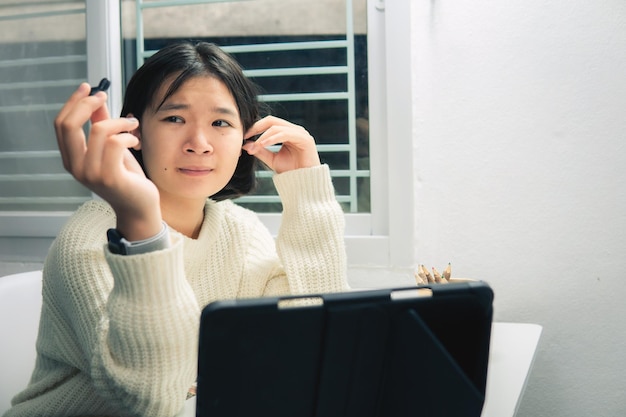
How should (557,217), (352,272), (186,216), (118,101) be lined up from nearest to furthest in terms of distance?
1. (186,216)
2. (557,217)
3. (352,272)
4. (118,101)

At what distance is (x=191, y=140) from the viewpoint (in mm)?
968

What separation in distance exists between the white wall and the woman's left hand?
439mm

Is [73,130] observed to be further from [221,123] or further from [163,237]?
[221,123]

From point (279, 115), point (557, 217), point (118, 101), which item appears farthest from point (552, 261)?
point (118, 101)

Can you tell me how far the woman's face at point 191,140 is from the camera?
968mm

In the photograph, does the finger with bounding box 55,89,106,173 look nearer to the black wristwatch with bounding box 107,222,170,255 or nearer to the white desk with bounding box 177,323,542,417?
the black wristwatch with bounding box 107,222,170,255

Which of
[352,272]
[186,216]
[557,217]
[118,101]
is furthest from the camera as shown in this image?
[118,101]

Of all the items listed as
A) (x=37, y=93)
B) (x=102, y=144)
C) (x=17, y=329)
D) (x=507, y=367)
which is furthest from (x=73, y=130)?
(x=37, y=93)

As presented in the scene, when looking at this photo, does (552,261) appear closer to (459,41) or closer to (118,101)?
(459,41)

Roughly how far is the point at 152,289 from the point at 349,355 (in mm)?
310

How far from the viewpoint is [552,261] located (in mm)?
1449

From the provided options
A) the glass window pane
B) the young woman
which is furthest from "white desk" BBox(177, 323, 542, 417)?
the glass window pane

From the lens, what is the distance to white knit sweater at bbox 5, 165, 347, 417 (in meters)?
0.74

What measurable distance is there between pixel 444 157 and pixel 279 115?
46 cm
